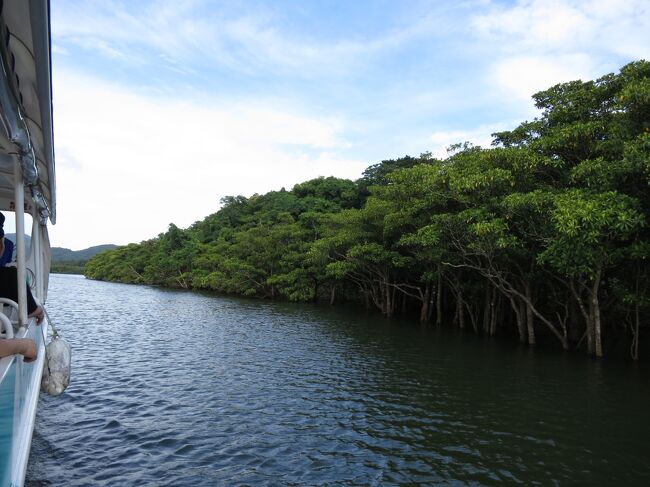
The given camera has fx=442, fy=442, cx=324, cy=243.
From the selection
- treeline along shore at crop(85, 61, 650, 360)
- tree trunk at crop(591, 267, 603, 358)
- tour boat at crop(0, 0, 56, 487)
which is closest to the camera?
tour boat at crop(0, 0, 56, 487)

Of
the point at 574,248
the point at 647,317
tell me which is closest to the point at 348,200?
the point at 647,317

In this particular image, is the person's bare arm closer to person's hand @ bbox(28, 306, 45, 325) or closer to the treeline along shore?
person's hand @ bbox(28, 306, 45, 325)

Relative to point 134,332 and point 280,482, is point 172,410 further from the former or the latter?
point 134,332

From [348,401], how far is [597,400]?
7.72 m

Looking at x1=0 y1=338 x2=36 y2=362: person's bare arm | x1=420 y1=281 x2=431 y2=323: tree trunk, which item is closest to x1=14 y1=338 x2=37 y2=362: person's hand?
x1=0 y1=338 x2=36 y2=362: person's bare arm

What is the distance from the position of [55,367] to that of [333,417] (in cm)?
706

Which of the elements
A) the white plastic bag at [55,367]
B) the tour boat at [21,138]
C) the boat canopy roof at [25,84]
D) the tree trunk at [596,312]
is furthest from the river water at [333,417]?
the boat canopy roof at [25,84]

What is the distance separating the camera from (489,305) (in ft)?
100

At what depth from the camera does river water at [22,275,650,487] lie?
8125mm

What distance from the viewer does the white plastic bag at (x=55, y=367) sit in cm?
586

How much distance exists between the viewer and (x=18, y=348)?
3719 millimetres

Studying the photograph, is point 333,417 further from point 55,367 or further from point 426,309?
point 426,309

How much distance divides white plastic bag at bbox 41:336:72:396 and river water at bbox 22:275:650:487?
2.33 m

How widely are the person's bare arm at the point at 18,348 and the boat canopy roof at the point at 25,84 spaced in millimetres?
1853
